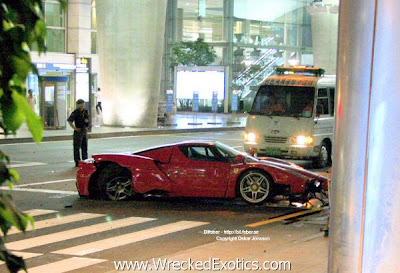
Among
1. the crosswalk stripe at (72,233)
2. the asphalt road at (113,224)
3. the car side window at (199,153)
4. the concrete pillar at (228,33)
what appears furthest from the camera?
the concrete pillar at (228,33)

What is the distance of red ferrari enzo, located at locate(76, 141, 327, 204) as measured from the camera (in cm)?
1376

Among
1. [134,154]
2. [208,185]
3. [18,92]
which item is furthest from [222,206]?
[18,92]

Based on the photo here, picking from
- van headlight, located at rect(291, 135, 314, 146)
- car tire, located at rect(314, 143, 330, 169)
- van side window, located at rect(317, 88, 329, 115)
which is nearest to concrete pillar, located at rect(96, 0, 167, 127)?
van side window, located at rect(317, 88, 329, 115)

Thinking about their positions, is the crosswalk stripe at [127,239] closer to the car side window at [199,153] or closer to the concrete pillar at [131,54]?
the car side window at [199,153]

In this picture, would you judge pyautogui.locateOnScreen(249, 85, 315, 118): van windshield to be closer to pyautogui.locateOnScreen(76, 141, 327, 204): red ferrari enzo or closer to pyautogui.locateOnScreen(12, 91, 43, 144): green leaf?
pyautogui.locateOnScreen(76, 141, 327, 204): red ferrari enzo

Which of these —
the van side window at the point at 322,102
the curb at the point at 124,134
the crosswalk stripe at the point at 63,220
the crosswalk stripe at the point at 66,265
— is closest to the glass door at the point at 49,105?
the curb at the point at 124,134

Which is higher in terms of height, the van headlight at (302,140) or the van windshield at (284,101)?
the van windshield at (284,101)

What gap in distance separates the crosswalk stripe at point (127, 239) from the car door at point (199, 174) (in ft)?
5.41

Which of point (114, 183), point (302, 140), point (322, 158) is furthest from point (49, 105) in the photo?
point (114, 183)

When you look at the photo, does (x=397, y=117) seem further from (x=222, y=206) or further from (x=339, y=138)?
(x=222, y=206)

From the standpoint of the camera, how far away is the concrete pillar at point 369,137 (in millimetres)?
5504

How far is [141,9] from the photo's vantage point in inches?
1419

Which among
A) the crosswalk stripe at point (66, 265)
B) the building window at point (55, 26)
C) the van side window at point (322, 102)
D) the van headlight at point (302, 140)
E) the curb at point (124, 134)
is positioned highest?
the building window at point (55, 26)

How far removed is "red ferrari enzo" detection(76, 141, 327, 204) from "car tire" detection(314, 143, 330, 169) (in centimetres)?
748
